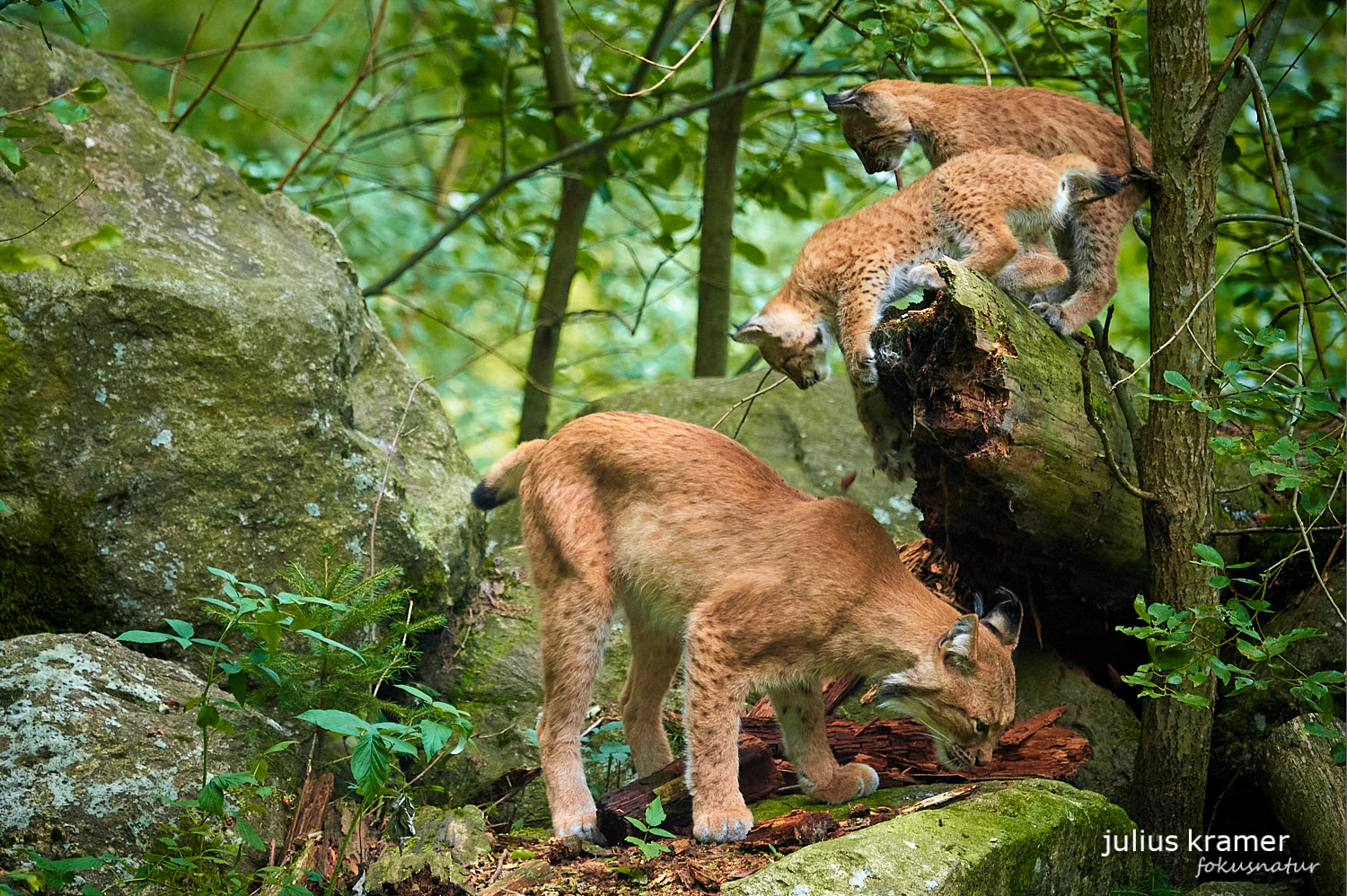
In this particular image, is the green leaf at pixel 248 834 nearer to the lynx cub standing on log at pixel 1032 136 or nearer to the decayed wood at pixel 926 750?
the decayed wood at pixel 926 750

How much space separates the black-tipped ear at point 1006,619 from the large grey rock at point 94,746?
331cm

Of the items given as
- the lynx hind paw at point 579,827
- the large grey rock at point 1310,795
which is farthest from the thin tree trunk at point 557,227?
the large grey rock at point 1310,795

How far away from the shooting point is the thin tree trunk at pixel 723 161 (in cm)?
868

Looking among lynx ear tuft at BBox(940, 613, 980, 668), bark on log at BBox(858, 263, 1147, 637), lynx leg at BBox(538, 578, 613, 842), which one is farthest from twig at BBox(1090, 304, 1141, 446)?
lynx leg at BBox(538, 578, 613, 842)

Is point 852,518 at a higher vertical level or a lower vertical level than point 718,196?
lower

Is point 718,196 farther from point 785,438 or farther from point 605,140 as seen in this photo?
point 785,438

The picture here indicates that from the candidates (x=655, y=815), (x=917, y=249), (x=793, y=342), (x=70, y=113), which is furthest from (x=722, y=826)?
(x=70, y=113)

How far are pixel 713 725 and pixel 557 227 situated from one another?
18.4 ft

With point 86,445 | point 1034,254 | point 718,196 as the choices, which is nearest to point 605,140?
point 718,196

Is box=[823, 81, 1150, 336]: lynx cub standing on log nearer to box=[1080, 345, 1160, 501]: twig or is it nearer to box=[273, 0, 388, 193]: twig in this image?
box=[1080, 345, 1160, 501]: twig

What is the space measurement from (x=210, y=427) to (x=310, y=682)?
156cm

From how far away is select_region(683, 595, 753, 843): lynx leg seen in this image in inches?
185

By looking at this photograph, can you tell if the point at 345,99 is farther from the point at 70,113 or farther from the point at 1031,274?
the point at 1031,274

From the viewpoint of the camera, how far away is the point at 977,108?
5.84 metres
